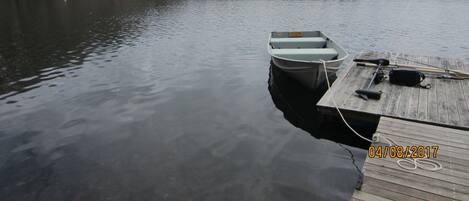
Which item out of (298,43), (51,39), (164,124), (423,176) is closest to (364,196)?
(423,176)

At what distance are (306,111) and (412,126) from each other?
478cm

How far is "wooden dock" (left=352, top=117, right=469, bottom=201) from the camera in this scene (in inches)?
234

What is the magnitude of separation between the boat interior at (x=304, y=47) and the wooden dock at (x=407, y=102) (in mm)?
2749

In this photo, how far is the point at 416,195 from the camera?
19.5 feet

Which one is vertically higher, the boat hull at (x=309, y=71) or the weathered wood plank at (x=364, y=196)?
the boat hull at (x=309, y=71)

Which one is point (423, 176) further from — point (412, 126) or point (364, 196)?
point (412, 126)

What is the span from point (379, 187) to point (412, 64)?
1133 centimetres

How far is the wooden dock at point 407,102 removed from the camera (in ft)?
31.0

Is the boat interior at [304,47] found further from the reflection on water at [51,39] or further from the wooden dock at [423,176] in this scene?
the reflection on water at [51,39]

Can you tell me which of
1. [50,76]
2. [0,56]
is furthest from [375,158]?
[0,56]
